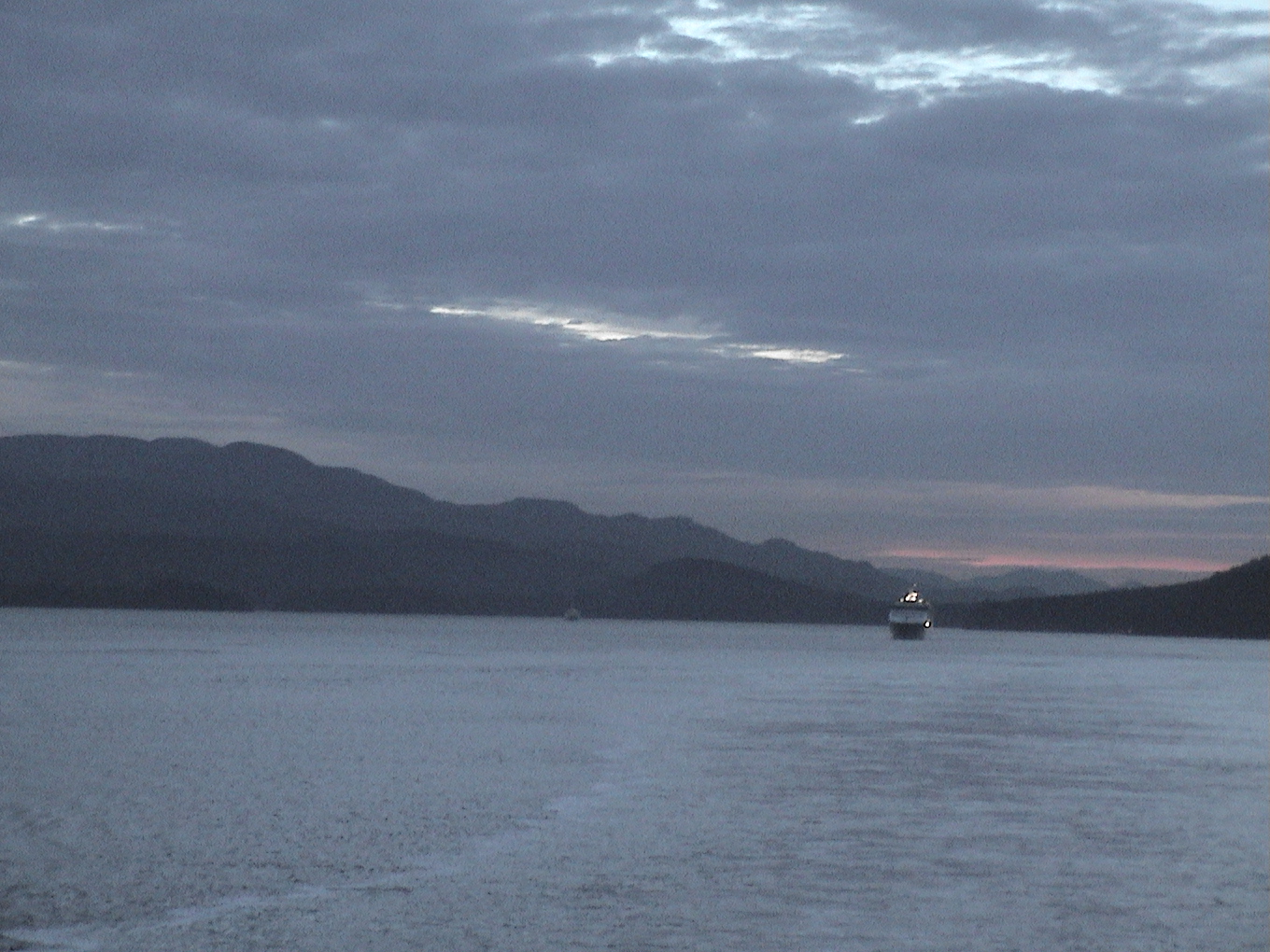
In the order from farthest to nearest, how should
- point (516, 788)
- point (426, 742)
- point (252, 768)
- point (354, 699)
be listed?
1. point (354, 699)
2. point (426, 742)
3. point (252, 768)
4. point (516, 788)

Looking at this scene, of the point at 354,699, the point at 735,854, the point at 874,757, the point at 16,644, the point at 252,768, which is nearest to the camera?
the point at 735,854

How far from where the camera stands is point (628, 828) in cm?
2403

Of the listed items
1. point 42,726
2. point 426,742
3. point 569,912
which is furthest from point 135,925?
point 42,726

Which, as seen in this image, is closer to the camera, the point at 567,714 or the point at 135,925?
the point at 135,925

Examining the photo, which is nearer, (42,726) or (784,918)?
(784,918)

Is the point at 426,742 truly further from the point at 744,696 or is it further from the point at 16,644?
the point at 16,644

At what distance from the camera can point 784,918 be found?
16906 millimetres

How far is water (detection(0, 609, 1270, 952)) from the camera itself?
16.7m

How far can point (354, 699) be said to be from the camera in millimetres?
61781

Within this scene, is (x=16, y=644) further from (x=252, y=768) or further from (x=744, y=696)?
(x=252, y=768)

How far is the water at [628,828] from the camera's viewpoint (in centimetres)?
1667

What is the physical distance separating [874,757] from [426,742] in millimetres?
11831

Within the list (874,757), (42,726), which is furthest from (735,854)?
(42,726)

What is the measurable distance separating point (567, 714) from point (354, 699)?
43.4 ft
